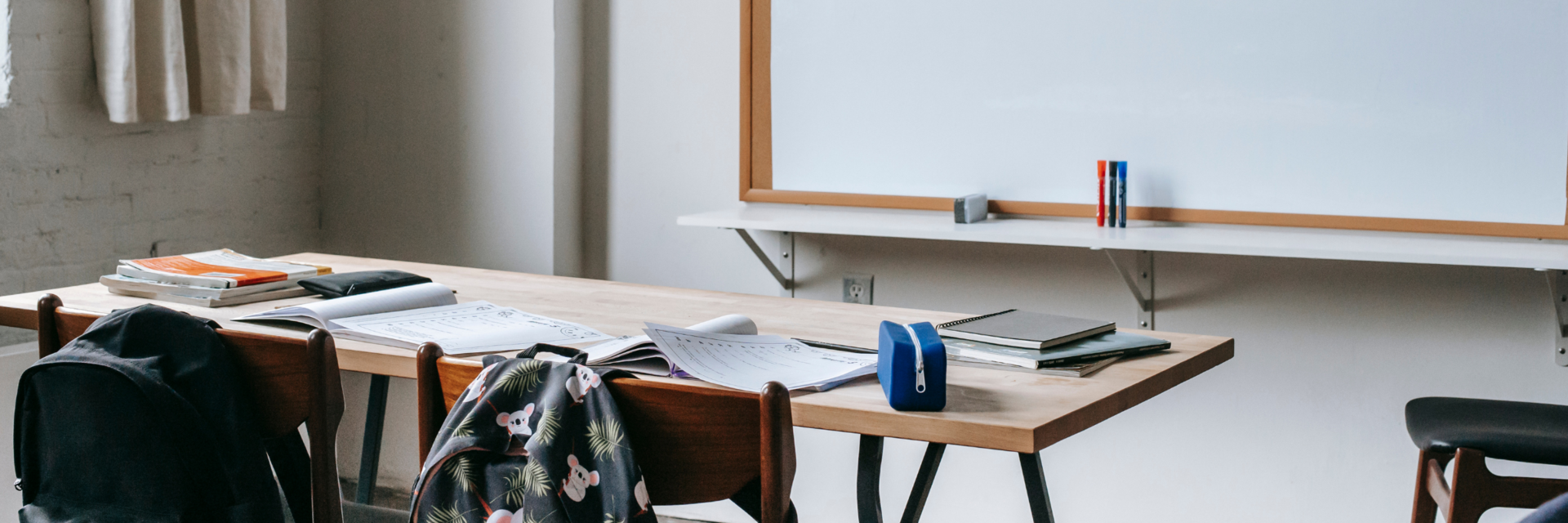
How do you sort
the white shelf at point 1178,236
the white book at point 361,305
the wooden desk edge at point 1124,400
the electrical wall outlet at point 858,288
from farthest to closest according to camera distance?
the electrical wall outlet at point 858,288 → the white shelf at point 1178,236 → the white book at point 361,305 → the wooden desk edge at point 1124,400

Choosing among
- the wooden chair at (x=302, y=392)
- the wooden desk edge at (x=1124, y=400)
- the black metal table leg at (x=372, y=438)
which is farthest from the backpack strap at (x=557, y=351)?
the black metal table leg at (x=372, y=438)

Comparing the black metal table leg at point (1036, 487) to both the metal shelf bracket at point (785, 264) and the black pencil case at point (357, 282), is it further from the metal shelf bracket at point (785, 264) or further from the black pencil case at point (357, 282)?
the metal shelf bracket at point (785, 264)

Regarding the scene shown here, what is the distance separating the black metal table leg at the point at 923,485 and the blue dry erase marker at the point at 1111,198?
83 cm

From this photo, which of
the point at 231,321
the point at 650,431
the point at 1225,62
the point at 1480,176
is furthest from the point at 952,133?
the point at 650,431

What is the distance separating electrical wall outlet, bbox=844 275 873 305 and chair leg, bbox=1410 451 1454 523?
1.29 metres

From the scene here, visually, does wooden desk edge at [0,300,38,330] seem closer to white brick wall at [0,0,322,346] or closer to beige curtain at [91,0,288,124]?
white brick wall at [0,0,322,346]

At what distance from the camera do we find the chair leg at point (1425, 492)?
1.90 metres

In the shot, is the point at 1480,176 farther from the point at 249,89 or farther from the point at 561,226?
the point at 249,89

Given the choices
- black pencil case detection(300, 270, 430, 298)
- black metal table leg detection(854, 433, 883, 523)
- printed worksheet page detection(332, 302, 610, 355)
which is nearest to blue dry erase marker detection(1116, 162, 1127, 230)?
black metal table leg detection(854, 433, 883, 523)

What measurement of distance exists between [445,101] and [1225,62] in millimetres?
1937

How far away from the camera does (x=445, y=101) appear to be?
130 inches

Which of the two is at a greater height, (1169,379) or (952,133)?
(952,133)

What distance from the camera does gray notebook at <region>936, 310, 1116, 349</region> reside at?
5.15 ft

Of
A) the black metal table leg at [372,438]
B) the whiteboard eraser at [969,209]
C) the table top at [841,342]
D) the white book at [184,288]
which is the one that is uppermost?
the whiteboard eraser at [969,209]
